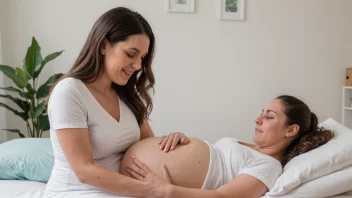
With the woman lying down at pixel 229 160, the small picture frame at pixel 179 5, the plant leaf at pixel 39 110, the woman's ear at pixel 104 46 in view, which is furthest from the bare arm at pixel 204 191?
the small picture frame at pixel 179 5

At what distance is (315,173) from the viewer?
4.02 feet

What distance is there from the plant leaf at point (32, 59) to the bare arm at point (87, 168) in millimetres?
1373

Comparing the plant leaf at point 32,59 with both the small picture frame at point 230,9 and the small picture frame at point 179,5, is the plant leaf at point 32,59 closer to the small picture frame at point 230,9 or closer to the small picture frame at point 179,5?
the small picture frame at point 179,5

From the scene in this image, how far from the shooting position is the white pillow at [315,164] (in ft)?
3.91

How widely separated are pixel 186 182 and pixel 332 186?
49 centimetres

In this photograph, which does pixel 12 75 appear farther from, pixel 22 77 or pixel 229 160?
pixel 229 160

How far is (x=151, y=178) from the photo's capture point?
1.15 meters

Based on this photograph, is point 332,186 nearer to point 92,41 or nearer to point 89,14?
point 92,41

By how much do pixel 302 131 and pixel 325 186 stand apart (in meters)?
0.28

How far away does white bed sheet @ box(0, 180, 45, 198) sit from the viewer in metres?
1.32

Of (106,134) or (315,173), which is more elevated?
(106,134)

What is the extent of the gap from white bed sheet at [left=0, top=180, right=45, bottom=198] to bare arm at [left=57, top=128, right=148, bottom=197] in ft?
1.01

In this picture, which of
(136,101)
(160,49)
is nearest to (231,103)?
(160,49)

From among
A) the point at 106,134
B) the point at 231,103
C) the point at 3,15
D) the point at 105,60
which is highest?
the point at 3,15
